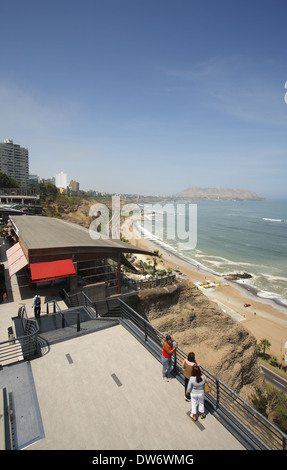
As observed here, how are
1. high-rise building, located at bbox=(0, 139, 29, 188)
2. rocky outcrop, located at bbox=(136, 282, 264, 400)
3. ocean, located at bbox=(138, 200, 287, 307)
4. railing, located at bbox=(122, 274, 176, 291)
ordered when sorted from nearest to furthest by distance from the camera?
1. railing, located at bbox=(122, 274, 176, 291)
2. rocky outcrop, located at bbox=(136, 282, 264, 400)
3. ocean, located at bbox=(138, 200, 287, 307)
4. high-rise building, located at bbox=(0, 139, 29, 188)

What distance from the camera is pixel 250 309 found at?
35688 millimetres

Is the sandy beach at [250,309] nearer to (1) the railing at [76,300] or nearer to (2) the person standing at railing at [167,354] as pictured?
(1) the railing at [76,300]

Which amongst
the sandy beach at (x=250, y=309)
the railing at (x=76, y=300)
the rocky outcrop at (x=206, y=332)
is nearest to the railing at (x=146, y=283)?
the rocky outcrop at (x=206, y=332)

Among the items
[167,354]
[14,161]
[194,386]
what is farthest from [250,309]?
[14,161]

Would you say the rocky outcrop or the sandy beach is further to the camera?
the sandy beach

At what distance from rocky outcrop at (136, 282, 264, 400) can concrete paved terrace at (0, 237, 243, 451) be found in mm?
9215

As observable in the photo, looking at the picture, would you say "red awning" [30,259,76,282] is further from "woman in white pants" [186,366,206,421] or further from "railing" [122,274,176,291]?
"woman in white pants" [186,366,206,421]

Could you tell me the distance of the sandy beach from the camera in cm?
2979

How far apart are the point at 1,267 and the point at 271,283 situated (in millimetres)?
44881

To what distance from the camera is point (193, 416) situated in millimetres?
5328

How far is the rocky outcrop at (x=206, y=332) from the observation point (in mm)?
16828

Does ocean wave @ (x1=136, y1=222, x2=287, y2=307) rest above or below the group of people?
below

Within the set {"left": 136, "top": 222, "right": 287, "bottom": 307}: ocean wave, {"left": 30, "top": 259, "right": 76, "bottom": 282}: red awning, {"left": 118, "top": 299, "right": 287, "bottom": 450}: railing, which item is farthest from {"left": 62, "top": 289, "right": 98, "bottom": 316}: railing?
{"left": 136, "top": 222, "right": 287, "bottom": 307}: ocean wave

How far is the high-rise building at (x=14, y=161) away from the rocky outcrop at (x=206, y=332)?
14948 cm
